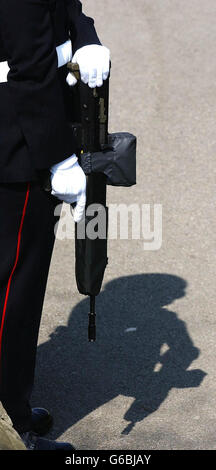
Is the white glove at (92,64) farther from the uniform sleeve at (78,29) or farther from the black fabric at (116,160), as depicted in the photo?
the black fabric at (116,160)

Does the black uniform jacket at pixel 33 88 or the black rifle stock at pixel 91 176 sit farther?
the black rifle stock at pixel 91 176

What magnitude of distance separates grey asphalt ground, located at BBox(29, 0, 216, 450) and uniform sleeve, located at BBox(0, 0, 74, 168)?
125 cm

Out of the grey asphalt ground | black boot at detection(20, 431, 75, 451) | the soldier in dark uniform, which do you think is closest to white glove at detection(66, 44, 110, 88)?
the soldier in dark uniform

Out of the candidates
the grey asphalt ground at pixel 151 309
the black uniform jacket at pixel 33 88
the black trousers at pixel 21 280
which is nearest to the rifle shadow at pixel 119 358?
the grey asphalt ground at pixel 151 309

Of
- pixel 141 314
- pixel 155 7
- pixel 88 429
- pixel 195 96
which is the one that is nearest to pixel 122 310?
pixel 141 314

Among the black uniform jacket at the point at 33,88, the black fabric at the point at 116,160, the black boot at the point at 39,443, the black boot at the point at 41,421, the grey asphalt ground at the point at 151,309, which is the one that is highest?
the black uniform jacket at the point at 33,88

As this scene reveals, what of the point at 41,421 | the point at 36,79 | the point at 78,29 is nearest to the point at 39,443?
the point at 41,421

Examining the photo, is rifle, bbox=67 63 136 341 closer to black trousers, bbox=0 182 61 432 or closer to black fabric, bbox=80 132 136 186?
black fabric, bbox=80 132 136 186

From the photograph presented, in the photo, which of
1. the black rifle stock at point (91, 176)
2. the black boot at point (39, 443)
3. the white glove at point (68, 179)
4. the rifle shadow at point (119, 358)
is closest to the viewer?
the white glove at point (68, 179)

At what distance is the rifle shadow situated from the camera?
13.7 ft

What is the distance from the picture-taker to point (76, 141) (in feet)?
11.5

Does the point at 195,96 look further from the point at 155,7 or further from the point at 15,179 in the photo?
the point at 15,179

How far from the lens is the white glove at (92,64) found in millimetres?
3342
